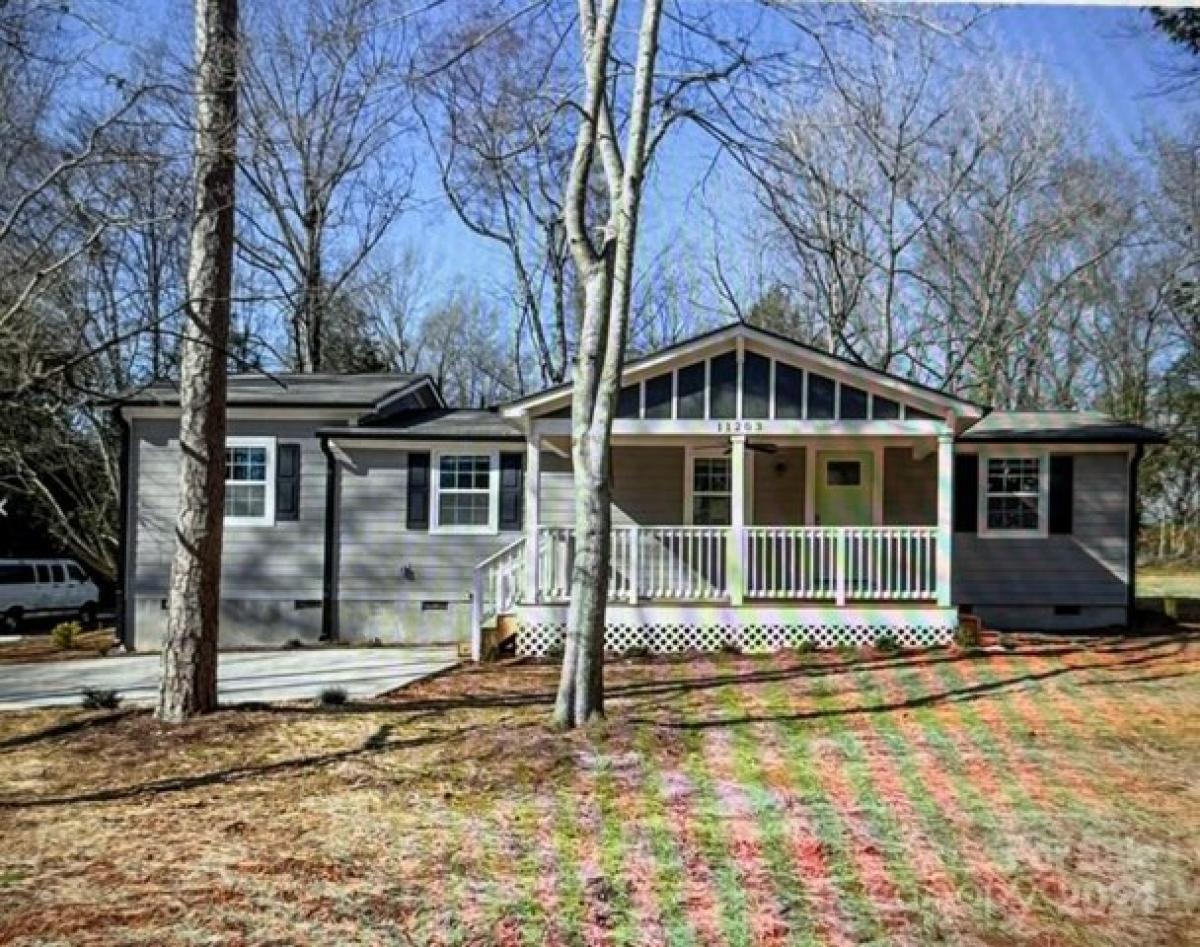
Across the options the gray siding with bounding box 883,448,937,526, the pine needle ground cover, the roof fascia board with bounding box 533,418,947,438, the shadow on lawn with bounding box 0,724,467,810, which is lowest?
the shadow on lawn with bounding box 0,724,467,810

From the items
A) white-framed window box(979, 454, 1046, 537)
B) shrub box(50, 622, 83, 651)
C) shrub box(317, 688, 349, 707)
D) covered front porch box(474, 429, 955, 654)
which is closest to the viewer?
shrub box(317, 688, 349, 707)

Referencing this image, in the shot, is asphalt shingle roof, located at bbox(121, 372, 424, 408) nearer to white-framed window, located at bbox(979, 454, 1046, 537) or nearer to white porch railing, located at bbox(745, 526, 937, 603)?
white porch railing, located at bbox(745, 526, 937, 603)

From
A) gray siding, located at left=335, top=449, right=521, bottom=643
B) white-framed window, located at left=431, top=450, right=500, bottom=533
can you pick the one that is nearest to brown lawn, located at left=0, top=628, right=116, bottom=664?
gray siding, located at left=335, top=449, right=521, bottom=643

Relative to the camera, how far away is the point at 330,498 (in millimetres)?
Result: 14594

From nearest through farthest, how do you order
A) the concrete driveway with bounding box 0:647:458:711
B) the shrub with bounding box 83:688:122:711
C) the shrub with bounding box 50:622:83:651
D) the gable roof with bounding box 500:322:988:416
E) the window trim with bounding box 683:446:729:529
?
the shrub with bounding box 83:688:122:711 < the concrete driveway with bounding box 0:647:458:711 < the gable roof with bounding box 500:322:988:416 < the window trim with bounding box 683:446:729:529 < the shrub with bounding box 50:622:83:651

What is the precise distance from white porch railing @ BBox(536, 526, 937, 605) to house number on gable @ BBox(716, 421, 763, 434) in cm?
111

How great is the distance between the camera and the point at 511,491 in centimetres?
1448

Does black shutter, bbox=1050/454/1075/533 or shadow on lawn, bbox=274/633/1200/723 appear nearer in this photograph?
shadow on lawn, bbox=274/633/1200/723

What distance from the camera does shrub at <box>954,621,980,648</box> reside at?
1178 cm

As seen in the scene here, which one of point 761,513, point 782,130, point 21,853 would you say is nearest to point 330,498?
point 761,513

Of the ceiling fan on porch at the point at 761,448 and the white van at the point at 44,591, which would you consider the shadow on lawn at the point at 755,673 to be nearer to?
the ceiling fan on porch at the point at 761,448

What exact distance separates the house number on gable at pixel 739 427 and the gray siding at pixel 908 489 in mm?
2983

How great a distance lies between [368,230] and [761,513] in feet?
47.9

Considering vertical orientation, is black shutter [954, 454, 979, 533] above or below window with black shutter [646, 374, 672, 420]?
below
